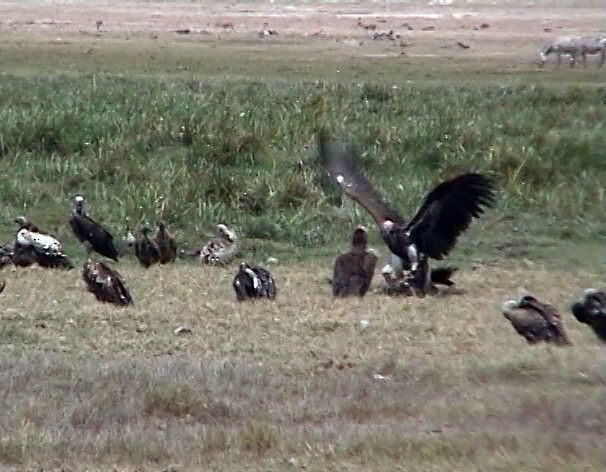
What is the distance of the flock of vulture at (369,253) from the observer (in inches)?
351

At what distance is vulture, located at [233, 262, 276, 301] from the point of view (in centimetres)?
1038

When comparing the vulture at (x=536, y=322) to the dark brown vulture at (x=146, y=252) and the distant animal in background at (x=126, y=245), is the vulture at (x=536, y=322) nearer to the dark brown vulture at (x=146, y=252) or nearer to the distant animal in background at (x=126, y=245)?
the dark brown vulture at (x=146, y=252)

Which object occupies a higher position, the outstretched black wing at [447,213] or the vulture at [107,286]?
the outstretched black wing at [447,213]

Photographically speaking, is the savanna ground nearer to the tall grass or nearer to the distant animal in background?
the tall grass

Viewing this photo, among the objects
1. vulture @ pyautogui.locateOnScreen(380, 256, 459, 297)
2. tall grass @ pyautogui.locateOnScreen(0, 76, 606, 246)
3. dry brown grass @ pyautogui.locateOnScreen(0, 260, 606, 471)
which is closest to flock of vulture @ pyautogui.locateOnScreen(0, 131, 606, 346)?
vulture @ pyautogui.locateOnScreen(380, 256, 459, 297)

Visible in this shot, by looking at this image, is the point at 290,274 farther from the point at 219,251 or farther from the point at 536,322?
the point at 536,322

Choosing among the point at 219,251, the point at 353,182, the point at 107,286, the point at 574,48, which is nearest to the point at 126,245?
the point at 219,251

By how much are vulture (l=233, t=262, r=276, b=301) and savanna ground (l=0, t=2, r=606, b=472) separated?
0.57 ft

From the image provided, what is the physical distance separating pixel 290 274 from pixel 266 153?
560 centimetres

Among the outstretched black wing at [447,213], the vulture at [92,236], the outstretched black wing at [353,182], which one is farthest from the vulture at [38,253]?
the outstretched black wing at [447,213]

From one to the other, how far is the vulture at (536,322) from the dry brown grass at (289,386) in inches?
4.1

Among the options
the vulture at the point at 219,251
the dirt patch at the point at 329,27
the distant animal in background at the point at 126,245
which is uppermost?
the vulture at the point at 219,251

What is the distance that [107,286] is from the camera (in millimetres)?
10164

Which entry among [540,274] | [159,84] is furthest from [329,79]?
[540,274]
